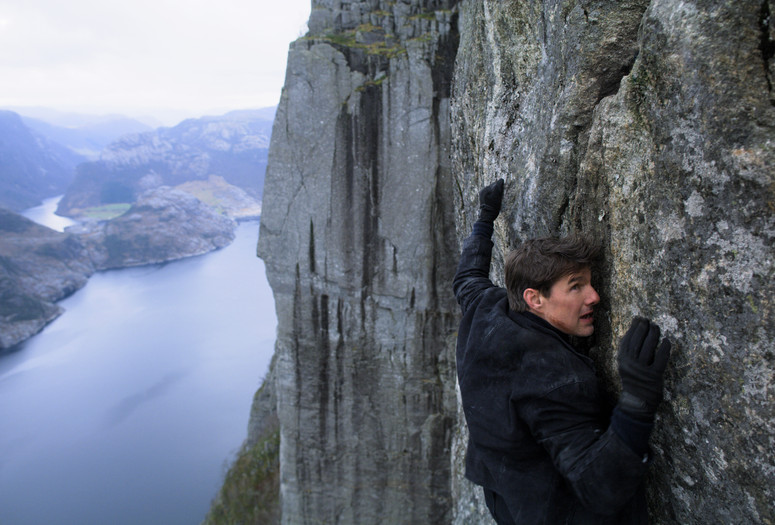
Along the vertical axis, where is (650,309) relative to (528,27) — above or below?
below

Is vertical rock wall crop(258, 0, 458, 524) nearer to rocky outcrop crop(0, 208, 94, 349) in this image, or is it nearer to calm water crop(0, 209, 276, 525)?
calm water crop(0, 209, 276, 525)

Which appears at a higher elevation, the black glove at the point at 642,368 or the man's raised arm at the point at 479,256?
the man's raised arm at the point at 479,256

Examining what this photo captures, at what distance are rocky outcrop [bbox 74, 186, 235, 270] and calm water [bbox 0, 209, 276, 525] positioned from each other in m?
14.3

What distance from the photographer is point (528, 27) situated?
3.17 metres

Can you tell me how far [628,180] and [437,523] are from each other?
8.51 meters

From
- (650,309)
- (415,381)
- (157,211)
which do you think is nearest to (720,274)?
(650,309)

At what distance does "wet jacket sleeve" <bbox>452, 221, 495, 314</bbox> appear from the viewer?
2.59 meters

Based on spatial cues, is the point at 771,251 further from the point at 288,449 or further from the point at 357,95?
the point at 288,449

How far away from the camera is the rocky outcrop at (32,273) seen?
109 feet

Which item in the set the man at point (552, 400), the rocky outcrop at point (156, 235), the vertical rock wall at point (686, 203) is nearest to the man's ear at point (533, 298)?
the man at point (552, 400)

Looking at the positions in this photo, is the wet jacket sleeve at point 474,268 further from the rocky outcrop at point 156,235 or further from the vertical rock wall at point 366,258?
the rocky outcrop at point 156,235

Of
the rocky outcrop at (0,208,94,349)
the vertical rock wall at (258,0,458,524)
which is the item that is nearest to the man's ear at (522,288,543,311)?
the vertical rock wall at (258,0,458,524)

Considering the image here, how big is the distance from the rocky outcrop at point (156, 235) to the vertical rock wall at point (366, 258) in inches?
1671

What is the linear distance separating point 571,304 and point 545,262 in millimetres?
219
